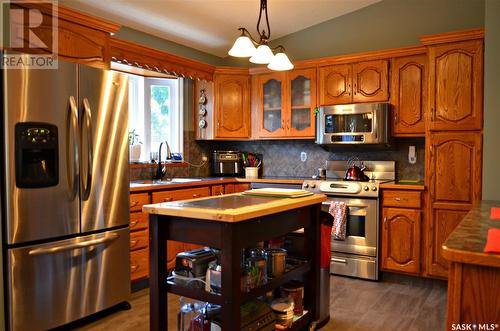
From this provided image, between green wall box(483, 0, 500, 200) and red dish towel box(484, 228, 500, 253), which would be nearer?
red dish towel box(484, 228, 500, 253)

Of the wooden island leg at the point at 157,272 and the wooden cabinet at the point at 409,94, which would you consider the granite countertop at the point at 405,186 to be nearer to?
the wooden cabinet at the point at 409,94

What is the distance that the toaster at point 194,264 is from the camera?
210cm

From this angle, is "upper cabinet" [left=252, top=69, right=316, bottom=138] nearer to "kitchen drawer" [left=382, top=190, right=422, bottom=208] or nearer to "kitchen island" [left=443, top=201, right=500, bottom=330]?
"kitchen drawer" [left=382, top=190, right=422, bottom=208]

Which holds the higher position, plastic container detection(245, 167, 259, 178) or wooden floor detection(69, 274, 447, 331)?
plastic container detection(245, 167, 259, 178)

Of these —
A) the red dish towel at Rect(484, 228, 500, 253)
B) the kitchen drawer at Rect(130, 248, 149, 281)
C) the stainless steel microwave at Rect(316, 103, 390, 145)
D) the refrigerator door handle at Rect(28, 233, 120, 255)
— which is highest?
the stainless steel microwave at Rect(316, 103, 390, 145)

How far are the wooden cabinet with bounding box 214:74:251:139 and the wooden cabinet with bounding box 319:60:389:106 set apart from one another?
97cm

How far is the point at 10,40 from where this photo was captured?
2506 mm

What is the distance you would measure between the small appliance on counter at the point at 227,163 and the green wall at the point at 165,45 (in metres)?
1.22

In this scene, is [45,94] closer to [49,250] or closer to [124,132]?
[124,132]

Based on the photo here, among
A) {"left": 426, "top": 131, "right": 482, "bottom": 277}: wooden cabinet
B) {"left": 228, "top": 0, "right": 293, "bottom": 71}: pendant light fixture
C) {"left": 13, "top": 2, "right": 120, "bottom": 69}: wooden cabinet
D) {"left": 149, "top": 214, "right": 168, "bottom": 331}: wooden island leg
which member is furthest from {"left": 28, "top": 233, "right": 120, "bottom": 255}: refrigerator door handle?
{"left": 426, "top": 131, "right": 482, "bottom": 277}: wooden cabinet

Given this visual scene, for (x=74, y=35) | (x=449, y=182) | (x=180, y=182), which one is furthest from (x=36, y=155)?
(x=449, y=182)

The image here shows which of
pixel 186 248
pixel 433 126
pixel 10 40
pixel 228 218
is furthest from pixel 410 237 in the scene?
pixel 10 40

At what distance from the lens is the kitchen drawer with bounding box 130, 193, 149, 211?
321 centimetres

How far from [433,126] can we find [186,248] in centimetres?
260
